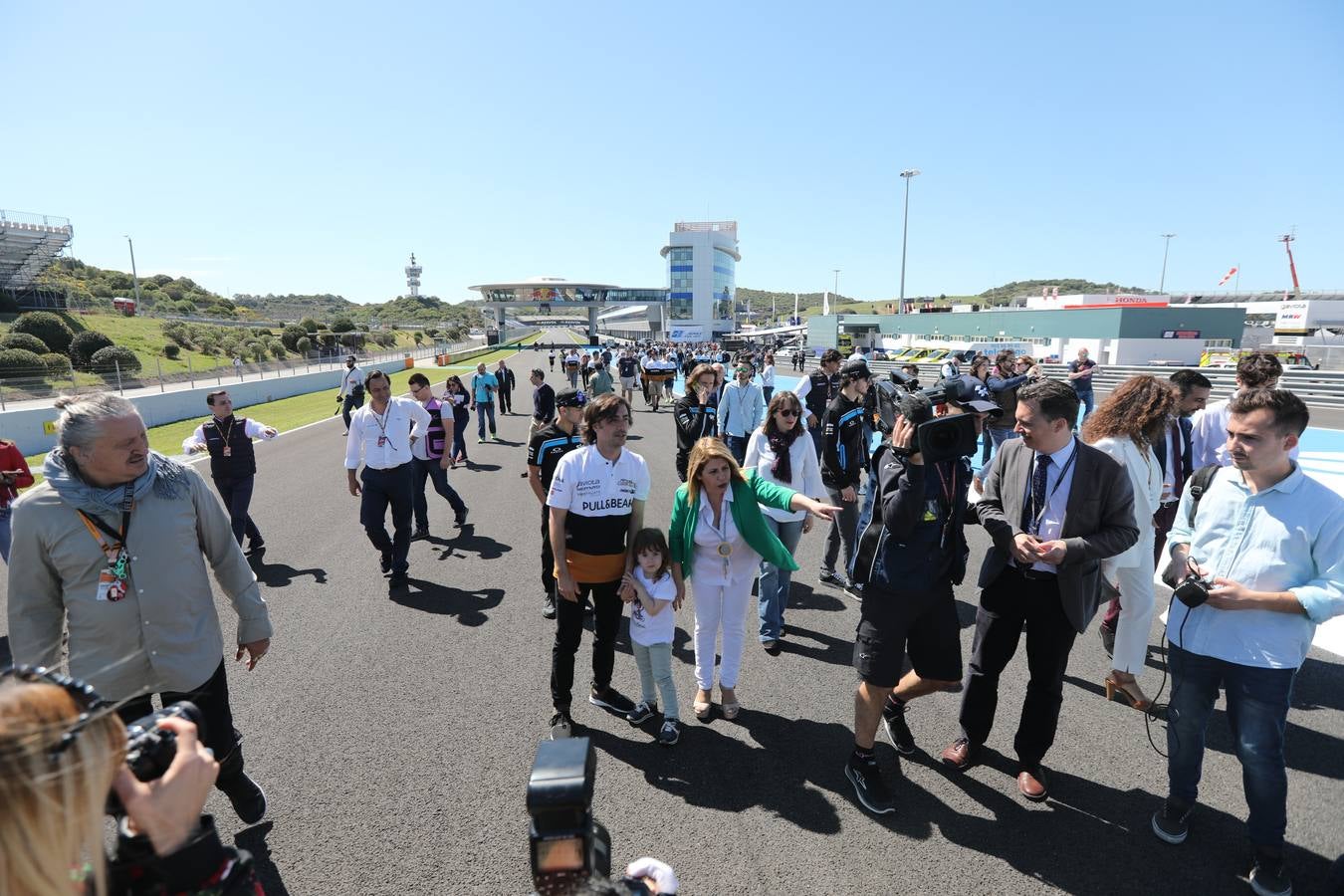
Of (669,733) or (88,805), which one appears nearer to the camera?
(88,805)

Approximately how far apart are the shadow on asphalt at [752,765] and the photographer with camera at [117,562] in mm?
2081

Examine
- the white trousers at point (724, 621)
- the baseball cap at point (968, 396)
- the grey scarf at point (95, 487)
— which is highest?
the baseball cap at point (968, 396)

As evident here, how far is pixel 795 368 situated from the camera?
38.0 m

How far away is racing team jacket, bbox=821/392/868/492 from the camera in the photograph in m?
5.55

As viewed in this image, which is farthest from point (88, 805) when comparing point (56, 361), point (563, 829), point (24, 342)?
point (24, 342)

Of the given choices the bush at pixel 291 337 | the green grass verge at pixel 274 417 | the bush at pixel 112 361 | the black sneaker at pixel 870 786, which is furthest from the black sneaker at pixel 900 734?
the bush at pixel 291 337

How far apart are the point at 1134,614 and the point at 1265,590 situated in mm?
1456

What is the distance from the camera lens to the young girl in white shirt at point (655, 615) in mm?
3568

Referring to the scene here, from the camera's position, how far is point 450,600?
5617 mm

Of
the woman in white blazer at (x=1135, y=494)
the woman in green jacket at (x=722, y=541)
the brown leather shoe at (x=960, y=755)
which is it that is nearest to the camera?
the brown leather shoe at (x=960, y=755)

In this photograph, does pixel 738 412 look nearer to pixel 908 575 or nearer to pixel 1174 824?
pixel 908 575

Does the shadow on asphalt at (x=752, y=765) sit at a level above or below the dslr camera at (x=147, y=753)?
below

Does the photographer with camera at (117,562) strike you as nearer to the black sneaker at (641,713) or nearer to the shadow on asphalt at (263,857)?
the shadow on asphalt at (263,857)

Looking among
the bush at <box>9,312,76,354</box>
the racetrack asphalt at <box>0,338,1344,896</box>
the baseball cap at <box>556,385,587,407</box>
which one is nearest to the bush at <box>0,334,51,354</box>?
Answer: the bush at <box>9,312,76,354</box>
